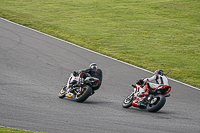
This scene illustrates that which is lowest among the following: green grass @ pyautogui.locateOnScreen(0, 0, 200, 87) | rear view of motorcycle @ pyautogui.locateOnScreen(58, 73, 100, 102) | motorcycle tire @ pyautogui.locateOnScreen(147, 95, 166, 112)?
motorcycle tire @ pyautogui.locateOnScreen(147, 95, 166, 112)

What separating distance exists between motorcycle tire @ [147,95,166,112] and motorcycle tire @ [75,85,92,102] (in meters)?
2.49

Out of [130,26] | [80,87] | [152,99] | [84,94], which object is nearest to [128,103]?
[152,99]

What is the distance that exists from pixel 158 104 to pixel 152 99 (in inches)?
17.2

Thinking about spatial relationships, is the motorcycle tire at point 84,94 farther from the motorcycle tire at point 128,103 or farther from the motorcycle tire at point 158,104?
the motorcycle tire at point 158,104

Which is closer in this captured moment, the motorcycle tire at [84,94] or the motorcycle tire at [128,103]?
the motorcycle tire at [84,94]

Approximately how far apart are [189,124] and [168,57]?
1511 centimetres

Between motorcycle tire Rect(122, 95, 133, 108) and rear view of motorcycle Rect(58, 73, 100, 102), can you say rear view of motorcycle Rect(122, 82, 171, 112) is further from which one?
rear view of motorcycle Rect(58, 73, 100, 102)

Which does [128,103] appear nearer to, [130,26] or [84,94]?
[84,94]

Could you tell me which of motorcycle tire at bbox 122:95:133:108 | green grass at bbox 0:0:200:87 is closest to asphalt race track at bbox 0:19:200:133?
motorcycle tire at bbox 122:95:133:108

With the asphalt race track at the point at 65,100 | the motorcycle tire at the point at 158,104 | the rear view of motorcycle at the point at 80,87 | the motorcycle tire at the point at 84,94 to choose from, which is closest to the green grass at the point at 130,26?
the asphalt race track at the point at 65,100

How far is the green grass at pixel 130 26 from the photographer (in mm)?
25969

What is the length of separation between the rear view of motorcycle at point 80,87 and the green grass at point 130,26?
7.94 meters

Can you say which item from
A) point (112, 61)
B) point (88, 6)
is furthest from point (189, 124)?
point (88, 6)

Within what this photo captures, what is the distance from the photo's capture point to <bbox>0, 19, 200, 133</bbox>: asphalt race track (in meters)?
11.1
